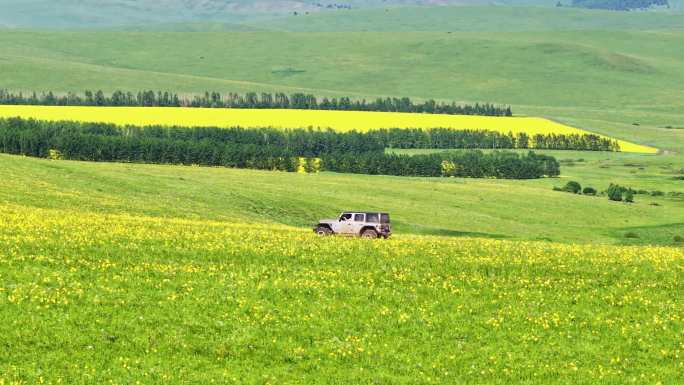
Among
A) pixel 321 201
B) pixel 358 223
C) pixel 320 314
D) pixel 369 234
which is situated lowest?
pixel 321 201

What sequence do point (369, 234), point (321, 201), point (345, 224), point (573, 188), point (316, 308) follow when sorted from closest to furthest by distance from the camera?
point (316, 308)
point (369, 234)
point (345, 224)
point (321, 201)
point (573, 188)

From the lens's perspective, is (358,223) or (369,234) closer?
(369,234)

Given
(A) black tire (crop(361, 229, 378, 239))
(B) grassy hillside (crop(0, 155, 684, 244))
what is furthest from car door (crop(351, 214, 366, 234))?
(B) grassy hillside (crop(0, 155, 684, 244))

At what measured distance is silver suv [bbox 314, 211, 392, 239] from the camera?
48.7m

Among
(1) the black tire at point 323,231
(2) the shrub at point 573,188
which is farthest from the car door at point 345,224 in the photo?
(2) the shrub at point 573,188

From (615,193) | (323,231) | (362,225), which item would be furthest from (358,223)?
(615,193)

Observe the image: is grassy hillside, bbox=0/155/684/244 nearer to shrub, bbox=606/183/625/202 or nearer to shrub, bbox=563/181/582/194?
shrub, bbox=606/183/625/202

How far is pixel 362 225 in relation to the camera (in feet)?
161

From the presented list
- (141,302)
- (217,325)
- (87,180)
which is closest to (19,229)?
(141,302)

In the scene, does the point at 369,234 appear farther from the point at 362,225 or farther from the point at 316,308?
the point at 316,308

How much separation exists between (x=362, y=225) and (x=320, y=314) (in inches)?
775

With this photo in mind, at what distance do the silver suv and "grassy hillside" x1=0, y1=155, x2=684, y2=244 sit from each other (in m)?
21.6

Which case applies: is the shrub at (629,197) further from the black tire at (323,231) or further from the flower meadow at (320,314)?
the flower meadow at (320,314)

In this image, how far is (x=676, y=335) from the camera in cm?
2877
